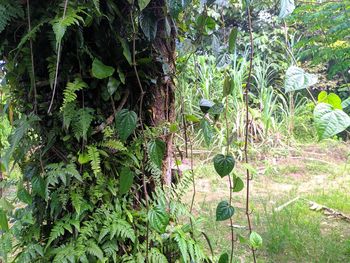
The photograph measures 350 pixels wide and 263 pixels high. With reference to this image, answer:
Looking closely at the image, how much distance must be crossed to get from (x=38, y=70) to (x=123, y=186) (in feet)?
1.37

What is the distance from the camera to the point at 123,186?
1.00 meters

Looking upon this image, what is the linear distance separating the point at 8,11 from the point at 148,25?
1.19 feet

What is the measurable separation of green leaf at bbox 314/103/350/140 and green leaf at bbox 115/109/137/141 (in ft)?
1.59

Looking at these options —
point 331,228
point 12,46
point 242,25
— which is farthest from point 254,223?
point 242,25

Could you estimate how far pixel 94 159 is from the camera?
0.99 meters

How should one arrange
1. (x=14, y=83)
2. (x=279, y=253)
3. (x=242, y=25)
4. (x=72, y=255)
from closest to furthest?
(x=72, y=255) < (x=14, y=83) < (x=279, y=253) < (x=242, y=25)

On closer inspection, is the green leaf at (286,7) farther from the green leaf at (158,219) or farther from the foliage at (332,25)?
the foliage at (332,25)

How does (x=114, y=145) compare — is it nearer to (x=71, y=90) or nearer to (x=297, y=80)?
(x=71, y=90)

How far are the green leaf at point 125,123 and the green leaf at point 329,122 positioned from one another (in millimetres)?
483

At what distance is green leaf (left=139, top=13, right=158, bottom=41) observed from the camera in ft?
3.34

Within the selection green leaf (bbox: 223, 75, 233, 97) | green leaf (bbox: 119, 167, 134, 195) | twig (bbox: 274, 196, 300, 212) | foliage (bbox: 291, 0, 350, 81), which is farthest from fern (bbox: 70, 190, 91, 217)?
twig (bbox: 274, 196, 300, 212)

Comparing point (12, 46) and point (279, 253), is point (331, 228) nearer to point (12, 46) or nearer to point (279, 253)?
point (279, 253)

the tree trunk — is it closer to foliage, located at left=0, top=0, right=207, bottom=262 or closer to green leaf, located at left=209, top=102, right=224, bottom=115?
foliage, located at left=0, top=0, right=207, bottom=262

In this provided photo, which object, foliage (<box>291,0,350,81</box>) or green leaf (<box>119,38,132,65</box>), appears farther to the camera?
foliage (<box>291,0,350,81</box>)
